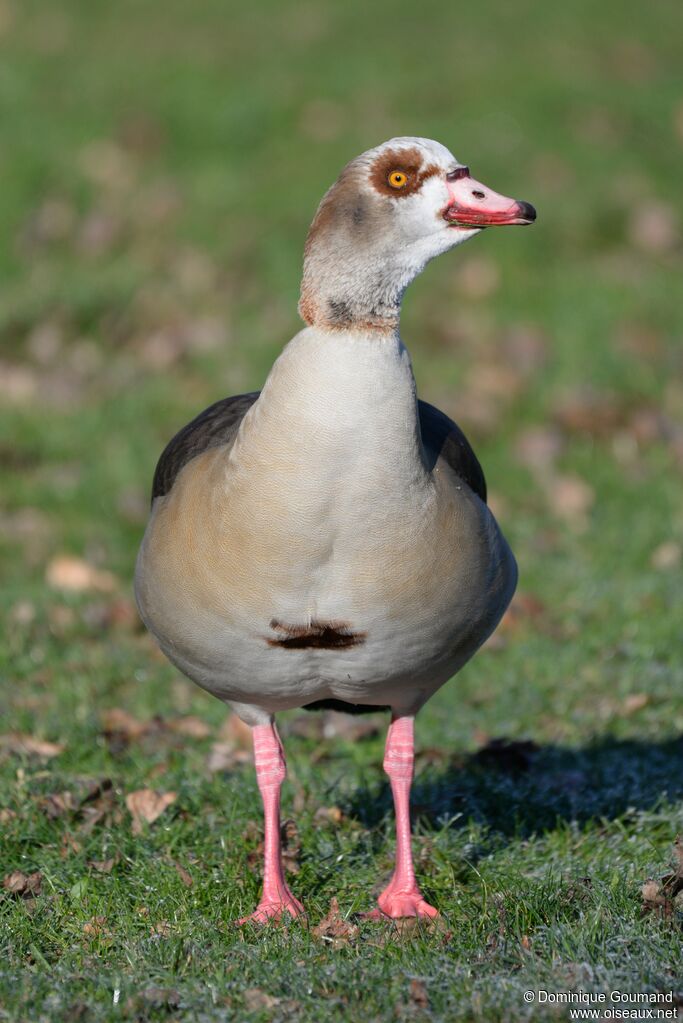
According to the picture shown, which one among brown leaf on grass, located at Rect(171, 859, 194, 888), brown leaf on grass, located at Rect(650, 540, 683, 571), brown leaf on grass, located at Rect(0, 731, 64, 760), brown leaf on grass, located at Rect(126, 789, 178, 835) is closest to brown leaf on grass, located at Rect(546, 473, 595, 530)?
brown leaf on grass, located at Rect(650, 540, 683, 571)

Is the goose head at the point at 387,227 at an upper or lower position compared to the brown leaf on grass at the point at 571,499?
upper

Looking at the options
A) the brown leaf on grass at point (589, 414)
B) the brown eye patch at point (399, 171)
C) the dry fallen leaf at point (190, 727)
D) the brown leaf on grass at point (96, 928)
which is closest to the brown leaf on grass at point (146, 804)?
the brown leaf on grass at point (96, 928)

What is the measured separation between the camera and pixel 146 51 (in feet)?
45.1

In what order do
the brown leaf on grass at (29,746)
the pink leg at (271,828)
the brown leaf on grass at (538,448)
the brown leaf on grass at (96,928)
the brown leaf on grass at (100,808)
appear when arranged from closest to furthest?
the brown leaf on grass at (96,928) → the pink leg at (271,828) → the brown leaf on grass at (100,808) → the brown leaf on grass at (29,746) → the brown leaf on grass at (538,448)

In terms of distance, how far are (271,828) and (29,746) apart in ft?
5.15

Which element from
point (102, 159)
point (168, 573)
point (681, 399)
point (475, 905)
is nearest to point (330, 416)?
point (168, 573)

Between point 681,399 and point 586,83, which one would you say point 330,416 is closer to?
point 681,399

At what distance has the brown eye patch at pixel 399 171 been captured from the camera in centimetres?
372

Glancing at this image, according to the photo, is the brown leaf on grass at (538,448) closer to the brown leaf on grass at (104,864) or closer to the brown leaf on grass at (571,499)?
the brown leaf on grass at (571,499)

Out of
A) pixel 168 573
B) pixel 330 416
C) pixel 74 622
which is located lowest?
pixel 74 622

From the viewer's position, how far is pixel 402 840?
4.24 meters

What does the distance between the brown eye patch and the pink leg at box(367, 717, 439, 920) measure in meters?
1.72

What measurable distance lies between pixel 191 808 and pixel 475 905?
1205 mm

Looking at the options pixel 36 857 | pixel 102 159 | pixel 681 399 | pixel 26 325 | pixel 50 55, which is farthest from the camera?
pixel 50 55
